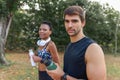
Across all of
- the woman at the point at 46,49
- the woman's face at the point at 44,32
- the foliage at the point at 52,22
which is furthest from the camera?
the foliage at the point at 52,22

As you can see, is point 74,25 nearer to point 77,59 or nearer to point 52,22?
point 77,59

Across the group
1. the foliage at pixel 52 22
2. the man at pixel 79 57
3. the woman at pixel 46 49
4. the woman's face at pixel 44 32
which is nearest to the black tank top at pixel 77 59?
the man at pixel 79 57

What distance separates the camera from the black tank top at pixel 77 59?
2.50 metres

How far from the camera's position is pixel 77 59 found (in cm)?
252

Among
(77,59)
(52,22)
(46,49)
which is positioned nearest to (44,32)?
(46,49)

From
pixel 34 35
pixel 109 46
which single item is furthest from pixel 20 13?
pixel 109 46

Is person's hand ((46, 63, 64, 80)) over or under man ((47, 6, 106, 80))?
under

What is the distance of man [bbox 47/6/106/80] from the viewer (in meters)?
2.41

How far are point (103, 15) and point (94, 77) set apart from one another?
18.1 metres

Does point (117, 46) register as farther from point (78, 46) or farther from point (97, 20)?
point (78, 46)

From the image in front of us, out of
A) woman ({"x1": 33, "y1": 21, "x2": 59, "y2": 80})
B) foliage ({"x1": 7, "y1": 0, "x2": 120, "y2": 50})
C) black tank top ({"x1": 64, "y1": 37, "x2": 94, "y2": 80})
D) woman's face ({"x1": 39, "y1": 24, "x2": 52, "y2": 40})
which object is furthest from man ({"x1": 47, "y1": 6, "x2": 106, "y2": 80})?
foliage ({"x1": 7, "y1": 0, "x2": 120, "y2": 50})

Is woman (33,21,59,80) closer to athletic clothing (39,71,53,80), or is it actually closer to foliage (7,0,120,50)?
athletic clothing (39,71,53,80)

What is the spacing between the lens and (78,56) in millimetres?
2516

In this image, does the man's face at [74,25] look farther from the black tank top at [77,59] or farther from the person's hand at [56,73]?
the person's hand at [56,73]
